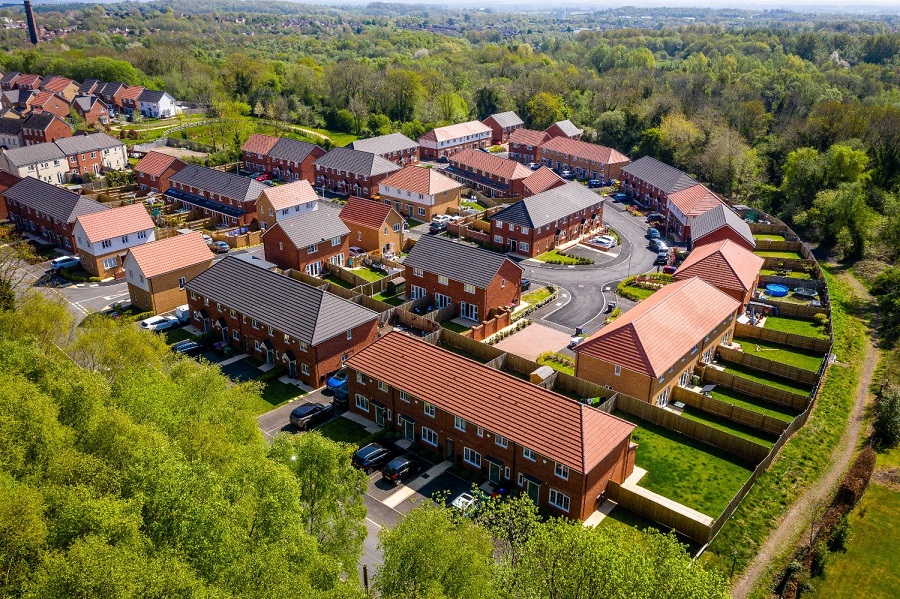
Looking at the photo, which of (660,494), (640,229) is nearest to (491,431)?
(660,494)

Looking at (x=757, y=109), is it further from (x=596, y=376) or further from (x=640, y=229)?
(x=596, y=376)

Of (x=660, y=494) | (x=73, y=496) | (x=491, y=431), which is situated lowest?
(x=660, y=494)

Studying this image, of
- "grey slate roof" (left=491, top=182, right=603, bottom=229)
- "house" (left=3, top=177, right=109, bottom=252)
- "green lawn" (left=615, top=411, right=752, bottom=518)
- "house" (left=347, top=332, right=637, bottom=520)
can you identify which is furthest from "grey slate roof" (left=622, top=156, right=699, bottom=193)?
"house" (left=3, top=177, right=109, bottom=252)

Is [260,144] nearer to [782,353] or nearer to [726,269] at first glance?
[726,269]

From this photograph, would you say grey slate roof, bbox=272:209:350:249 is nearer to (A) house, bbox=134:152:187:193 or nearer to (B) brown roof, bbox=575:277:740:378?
(B) brown roof, bbox=575:277:740:378

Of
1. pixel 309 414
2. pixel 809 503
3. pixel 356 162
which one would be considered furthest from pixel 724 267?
pixel 356 162

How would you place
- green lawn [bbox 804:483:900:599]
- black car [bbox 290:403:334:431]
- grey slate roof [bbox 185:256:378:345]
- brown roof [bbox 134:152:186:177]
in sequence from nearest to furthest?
green lawn [bbox 804:483:900:599] < black car [bbox 290:403:334:431] < grey slate roof [bbox 185:256:378:345] < brown roof [bbox 134:152:186:177]

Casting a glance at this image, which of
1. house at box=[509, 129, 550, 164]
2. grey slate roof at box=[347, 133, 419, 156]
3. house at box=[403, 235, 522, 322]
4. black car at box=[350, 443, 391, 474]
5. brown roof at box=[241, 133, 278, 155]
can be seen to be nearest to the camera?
black car at box=[350, 443, 391, 474]
